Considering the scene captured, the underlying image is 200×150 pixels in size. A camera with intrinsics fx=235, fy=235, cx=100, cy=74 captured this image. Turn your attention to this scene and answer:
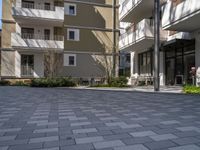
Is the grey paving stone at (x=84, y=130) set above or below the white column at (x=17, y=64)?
below

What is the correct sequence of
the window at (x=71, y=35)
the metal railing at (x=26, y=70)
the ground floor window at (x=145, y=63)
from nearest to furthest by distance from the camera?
the ground floor window at (x=145, y=63) → the metal railing at (x=26, y=70) → the window at (x=71, y=35)

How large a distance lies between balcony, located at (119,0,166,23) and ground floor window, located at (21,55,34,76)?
1000 cm

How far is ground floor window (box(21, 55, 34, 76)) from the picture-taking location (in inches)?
918

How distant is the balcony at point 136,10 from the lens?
61.2 feet

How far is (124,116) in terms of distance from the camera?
19.3 feet

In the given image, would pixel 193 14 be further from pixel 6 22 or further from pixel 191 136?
pixel 6 22

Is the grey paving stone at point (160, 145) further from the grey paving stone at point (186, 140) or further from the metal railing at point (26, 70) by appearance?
the metal railing at point (26, 70)

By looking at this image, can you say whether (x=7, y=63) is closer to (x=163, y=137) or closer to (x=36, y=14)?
(x=36, y=14)

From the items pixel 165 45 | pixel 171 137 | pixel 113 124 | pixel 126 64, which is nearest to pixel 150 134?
pixel 171 137

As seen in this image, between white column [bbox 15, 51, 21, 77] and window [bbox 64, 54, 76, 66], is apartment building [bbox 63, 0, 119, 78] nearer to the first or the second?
window [bbox 64, 54, 76, 66]

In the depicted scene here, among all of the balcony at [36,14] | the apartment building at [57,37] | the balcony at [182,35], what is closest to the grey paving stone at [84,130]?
the balcony at [182,35]

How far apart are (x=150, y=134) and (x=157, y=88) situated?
28.6ft

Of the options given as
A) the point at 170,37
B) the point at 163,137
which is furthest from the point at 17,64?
the point at 163,137

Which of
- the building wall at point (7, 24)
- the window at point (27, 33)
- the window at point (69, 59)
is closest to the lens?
the window at point (27, 33)
